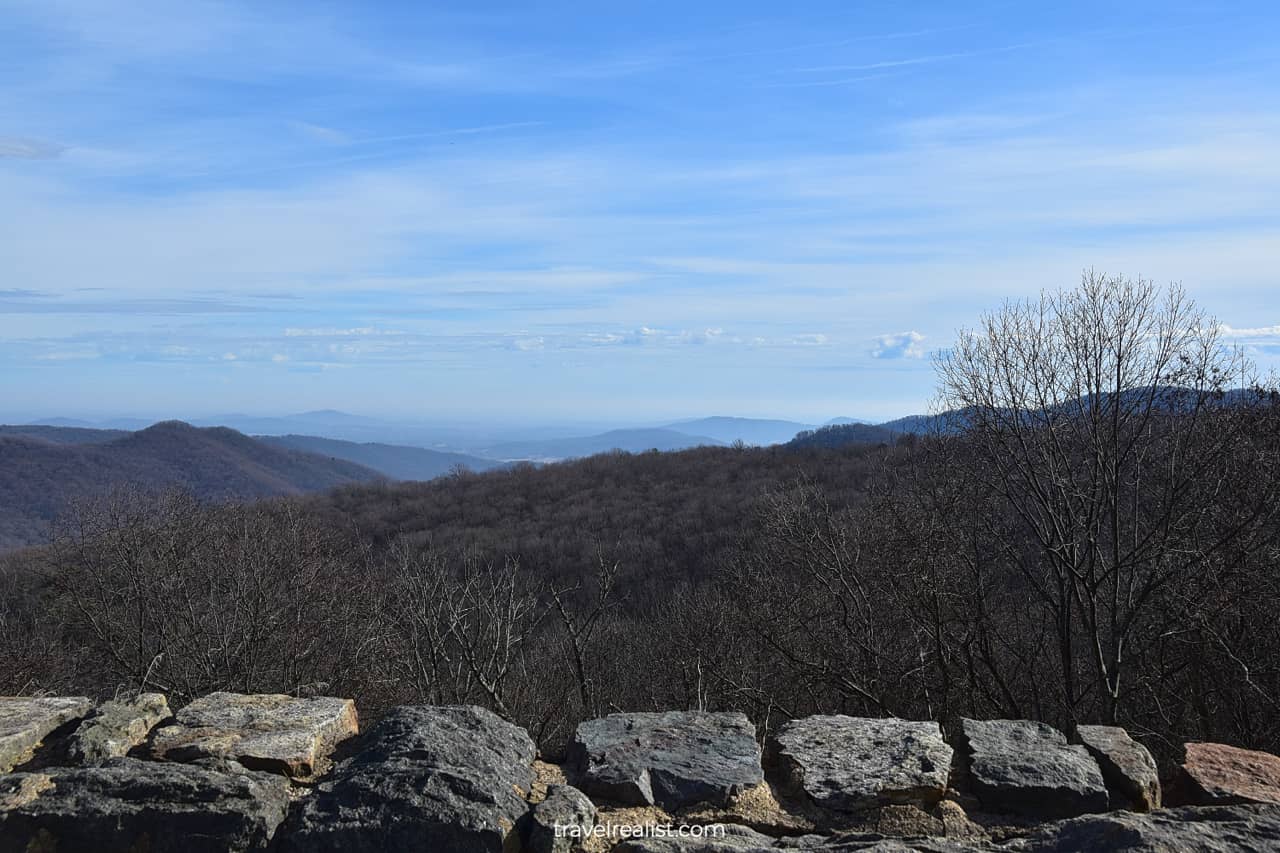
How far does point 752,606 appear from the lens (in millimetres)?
17922

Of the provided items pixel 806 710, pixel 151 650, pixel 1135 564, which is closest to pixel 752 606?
pixel 806 710

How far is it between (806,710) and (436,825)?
14.0m

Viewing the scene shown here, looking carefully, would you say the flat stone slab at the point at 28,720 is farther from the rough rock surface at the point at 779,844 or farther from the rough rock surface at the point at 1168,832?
the rough rock surface at the point at 1168,832

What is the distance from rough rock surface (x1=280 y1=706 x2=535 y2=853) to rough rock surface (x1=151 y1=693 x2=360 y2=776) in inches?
16.4

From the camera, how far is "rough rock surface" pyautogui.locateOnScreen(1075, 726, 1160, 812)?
4371 mm

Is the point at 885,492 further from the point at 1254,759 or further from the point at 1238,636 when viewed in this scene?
the point at 1254,759

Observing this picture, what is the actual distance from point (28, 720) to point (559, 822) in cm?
320

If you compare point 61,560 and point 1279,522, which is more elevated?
point 1279,522

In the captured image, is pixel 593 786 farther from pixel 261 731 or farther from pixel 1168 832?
pixel 1168 832

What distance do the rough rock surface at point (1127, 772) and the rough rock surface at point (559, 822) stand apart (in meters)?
2.53

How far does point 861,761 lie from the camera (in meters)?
4.56

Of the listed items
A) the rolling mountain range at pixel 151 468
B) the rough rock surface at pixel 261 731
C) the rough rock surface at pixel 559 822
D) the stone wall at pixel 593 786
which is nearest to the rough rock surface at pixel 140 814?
the stone wall at pixel 593 786

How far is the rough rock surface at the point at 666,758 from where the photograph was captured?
433 cm

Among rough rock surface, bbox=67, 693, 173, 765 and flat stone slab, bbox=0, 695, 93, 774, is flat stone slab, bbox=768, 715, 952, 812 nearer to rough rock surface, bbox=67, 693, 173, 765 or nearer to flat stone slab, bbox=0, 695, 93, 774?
rough rock surface, bbox=67, 693, 173, 765
